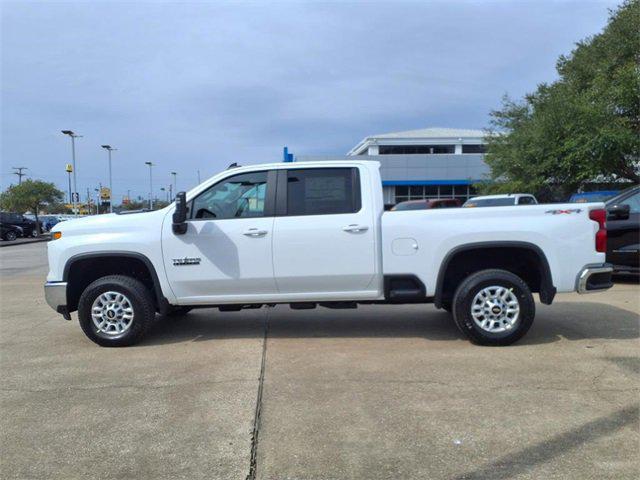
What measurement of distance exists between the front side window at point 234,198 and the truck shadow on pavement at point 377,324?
1514 mm

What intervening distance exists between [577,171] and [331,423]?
760 inches

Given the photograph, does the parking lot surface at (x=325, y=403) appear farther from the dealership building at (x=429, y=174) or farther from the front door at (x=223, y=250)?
the dealership building at (x=429, y=174)

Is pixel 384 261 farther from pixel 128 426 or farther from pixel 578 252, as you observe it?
pixel 128 426

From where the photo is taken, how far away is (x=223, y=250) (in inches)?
237

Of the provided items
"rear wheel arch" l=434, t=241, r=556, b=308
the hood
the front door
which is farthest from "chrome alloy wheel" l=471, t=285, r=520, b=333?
the hood

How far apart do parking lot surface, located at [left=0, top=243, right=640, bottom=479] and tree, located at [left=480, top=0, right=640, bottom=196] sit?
43.9 ft

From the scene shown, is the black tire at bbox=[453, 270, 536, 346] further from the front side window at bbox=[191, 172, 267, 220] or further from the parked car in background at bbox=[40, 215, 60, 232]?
the parked car in background at bbox=[40, 215, 60, 232]

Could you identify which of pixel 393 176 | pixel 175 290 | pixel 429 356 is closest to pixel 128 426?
pixel 175 290

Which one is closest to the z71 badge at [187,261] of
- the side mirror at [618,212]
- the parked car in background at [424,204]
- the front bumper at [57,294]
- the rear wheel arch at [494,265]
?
the front bumper at [57,294]

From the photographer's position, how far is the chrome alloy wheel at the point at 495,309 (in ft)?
19.1

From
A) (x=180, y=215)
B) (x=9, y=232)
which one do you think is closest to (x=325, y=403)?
(x=180, y=215)

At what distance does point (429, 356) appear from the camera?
5.68 m

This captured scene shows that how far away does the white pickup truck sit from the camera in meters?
5.81

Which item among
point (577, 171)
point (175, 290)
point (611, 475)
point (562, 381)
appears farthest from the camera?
point (577, 171)
